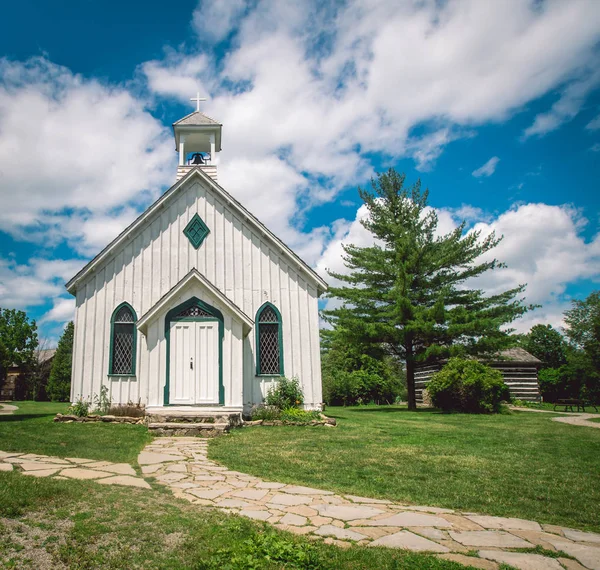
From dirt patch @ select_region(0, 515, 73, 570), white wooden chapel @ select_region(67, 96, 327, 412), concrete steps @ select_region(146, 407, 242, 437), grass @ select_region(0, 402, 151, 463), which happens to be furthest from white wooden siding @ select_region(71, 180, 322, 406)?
dirt patch @ select_region(0, 515, 73, 570)

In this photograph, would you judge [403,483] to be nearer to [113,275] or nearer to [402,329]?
[113,275]

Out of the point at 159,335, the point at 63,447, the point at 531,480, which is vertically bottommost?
the point at 531,480

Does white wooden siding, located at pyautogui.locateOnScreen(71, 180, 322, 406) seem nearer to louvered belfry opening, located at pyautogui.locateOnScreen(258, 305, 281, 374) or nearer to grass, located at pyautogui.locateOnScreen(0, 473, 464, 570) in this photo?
louvered belfry opening, located at pyautogui.locateOnScreen(258, 305, 281, 374)

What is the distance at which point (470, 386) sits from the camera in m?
20.5

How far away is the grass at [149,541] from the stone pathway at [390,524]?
30 centimetres

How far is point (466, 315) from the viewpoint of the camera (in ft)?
75.8

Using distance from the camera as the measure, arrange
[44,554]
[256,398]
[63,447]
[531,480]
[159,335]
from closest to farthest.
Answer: [44,554] → [531,480] → [63,447] → [159,335] → [256,398]

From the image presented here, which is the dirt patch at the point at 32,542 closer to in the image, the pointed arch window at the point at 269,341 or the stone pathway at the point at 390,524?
the stone pathway at the point at 390,524

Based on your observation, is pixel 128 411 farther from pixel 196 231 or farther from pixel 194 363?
pixel 196 231

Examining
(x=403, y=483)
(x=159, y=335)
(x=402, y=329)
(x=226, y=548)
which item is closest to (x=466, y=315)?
(x=402, y=329)

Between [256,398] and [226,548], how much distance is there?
36.1ft

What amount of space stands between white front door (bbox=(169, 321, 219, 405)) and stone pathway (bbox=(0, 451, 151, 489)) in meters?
5.70

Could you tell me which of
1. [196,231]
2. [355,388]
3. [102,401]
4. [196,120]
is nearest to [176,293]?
[196,231]

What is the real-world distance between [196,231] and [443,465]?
11.2 metres
